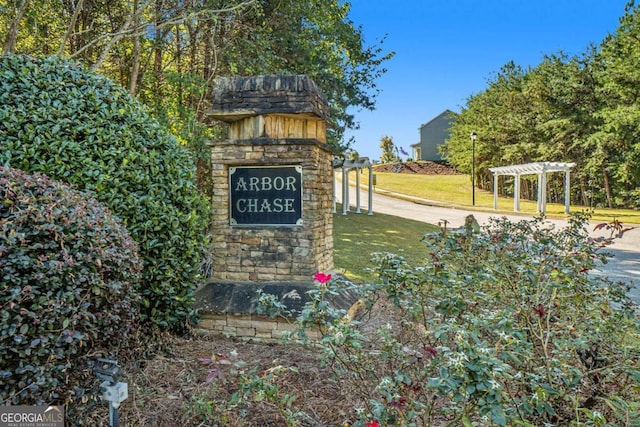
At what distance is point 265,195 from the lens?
3889 millimetres

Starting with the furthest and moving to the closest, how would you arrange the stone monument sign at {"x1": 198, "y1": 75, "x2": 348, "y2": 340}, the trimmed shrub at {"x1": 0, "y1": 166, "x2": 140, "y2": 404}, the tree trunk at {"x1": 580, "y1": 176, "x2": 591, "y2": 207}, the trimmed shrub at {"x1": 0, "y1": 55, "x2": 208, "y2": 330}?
the tree trunk at {"x1": 580, "y1": 176, "x2": 591, "y2": 207} → the stone monument sign at {"x1": 198, "y1": 75, "x2": 348, "y2": 340} → the trimmed shrub at {"x1": 0, "y1": 55, "x2": 208, "y2": 330} → the trimmed shrub at {"x1": 0, "y1": 166, "x2": 140, "y2": 404}

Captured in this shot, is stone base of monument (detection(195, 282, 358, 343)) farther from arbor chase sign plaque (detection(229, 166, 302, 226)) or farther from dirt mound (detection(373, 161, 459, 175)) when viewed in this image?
dirt mound (detection(373, 161, 459, 175))

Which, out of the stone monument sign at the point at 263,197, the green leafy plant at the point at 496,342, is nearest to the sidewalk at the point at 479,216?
the stone monument sign at the point at 263,197

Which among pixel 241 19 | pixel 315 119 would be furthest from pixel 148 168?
pixel 241 19

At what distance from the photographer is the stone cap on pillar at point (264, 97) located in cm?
378

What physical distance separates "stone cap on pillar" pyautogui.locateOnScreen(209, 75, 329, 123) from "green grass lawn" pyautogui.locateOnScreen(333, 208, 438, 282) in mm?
2358

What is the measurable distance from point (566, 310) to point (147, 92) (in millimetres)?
8286

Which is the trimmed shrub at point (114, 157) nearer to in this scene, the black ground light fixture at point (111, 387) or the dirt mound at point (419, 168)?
the black ground light fixture at point (111, 387)

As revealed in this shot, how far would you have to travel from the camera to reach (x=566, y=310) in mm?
2525

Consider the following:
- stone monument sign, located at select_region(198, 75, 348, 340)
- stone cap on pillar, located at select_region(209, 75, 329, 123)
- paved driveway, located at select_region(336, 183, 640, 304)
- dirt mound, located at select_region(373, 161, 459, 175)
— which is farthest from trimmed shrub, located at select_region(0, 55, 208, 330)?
dirt mound, located at select_region(373, 161, 459, 175)

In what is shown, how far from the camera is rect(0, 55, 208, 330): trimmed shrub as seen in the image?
281 centimetres

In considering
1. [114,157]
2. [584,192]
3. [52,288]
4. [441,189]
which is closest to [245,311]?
[114,157]

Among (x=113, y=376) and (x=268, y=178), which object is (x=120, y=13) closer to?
(x=268, y=178)

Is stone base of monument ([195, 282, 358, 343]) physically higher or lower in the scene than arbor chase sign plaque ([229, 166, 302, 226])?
lower
